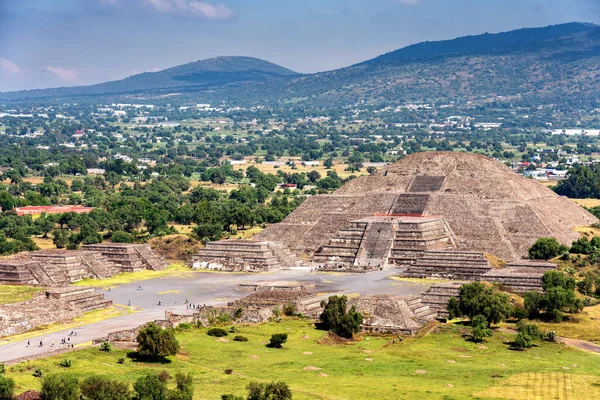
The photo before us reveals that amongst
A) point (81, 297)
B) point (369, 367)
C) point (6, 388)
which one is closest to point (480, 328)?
point (369, 367)

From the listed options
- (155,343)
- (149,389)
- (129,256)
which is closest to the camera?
(149,389)

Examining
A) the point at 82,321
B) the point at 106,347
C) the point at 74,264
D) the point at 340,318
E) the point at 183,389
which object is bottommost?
the point at 82,321

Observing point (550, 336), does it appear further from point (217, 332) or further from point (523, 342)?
point (217, 332)

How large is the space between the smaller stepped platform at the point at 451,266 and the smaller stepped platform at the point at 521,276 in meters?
3.72

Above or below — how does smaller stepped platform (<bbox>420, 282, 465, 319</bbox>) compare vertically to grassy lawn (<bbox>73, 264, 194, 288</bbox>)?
above

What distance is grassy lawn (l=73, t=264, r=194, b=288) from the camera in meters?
98.3

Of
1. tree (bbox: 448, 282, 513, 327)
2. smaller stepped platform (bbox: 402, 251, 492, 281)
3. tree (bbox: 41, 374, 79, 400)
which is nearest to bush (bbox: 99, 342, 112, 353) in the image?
tree (bbox: 41, 374, 79, 400)

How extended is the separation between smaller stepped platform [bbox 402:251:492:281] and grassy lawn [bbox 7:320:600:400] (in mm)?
23958

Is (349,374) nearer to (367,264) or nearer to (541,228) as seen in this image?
(367,264)

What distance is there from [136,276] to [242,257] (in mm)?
11886

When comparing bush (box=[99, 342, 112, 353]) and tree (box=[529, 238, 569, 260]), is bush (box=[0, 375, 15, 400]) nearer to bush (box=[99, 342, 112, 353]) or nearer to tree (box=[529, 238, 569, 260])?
bush (box=[99, 342, 112, 353])

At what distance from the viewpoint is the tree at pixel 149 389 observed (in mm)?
52062

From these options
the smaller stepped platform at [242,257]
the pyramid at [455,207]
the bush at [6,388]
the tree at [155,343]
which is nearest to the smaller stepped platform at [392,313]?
the tree at [155,343]

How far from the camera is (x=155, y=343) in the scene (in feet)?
207
